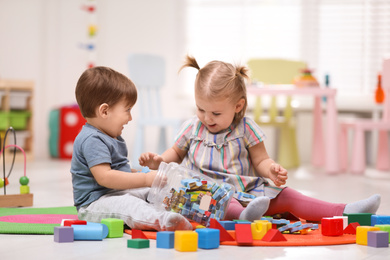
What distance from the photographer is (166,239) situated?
1.12 m

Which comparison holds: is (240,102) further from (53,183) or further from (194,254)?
(53,183)

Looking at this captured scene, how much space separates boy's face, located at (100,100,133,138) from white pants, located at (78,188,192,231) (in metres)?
0.17

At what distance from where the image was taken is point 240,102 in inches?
61.7

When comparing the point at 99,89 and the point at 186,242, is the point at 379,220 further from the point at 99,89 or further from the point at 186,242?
the point at 99,89

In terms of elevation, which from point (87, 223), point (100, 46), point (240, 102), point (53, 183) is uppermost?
point (100, 46)

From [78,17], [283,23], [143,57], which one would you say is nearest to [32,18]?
[78,17]

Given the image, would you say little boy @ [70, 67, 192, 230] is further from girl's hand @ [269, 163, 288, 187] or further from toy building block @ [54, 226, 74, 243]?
girl's hand @ [269, 163, 288, 187]

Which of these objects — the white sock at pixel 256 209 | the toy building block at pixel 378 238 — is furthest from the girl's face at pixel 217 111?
the toy building block at pixel 378 238

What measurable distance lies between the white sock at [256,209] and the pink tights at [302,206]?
4.7 inches

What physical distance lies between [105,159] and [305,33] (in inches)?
129

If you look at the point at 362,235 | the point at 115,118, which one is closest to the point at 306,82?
the point at 115,118

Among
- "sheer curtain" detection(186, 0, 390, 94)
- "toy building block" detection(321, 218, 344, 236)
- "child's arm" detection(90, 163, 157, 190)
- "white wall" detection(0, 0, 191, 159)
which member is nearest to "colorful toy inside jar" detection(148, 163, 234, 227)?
"child's arm" detection(90, 163, 157, 190)

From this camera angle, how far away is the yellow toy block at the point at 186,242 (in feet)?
3.56

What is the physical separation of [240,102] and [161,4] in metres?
3.14
